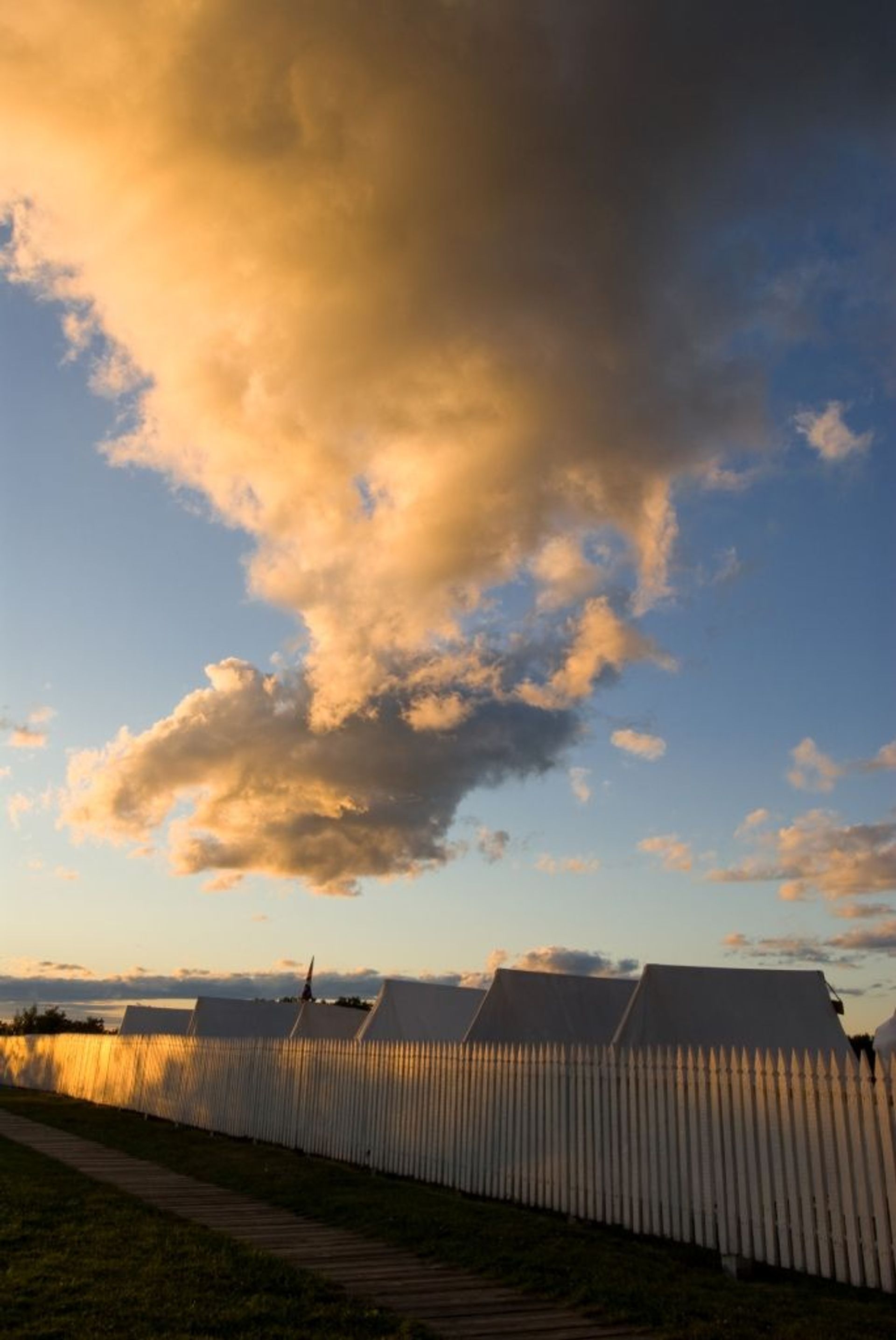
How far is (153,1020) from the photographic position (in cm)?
4669

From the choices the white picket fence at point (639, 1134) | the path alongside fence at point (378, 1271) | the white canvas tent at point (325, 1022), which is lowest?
the path alongside fence at point (378, 1271)

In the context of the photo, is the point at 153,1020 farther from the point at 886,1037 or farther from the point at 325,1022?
the point at 886,1037

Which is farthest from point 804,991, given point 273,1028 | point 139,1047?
point 273,1028

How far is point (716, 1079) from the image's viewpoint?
10.6 metres

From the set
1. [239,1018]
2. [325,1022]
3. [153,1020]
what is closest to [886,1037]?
[325,1022]

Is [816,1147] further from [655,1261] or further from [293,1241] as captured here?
[293,1241]

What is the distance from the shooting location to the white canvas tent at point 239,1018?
38.2 metres

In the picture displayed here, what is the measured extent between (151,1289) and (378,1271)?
1925 millimetres

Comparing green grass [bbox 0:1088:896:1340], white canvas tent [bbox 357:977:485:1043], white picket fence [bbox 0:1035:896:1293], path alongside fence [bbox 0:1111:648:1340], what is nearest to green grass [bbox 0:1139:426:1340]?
path alongside fence [bbox 0:1111:648:1340]

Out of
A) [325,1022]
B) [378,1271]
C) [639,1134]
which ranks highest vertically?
[325,1022]

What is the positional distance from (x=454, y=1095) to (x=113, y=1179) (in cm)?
485

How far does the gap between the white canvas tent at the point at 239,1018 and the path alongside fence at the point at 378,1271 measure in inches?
941

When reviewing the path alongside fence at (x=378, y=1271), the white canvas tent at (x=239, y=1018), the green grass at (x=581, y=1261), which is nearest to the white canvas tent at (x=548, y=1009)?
the green grass at (x=581, y=1261)

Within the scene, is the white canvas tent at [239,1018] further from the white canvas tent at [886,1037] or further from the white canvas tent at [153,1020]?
the white canvas tent at [886,1037]
